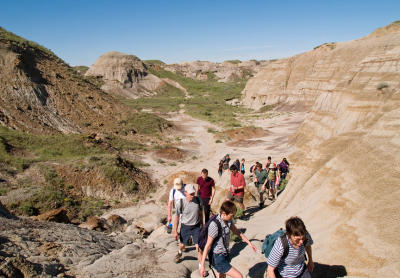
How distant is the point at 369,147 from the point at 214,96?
73.7m

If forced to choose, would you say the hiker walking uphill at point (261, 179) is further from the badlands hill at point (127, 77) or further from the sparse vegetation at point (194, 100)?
the badlands hill at point (127, 77)

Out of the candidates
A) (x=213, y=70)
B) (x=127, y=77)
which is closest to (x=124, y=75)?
(x=127, y=77)

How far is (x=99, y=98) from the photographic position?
36.0 meters

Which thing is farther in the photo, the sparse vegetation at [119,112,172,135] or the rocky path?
the sparse vegetation at [119,112,172,135]

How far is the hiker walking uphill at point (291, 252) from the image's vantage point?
305 centimetres

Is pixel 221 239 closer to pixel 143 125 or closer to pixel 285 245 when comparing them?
pixel 285 245

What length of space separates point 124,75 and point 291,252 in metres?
86.5

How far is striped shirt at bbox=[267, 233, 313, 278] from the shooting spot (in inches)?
126

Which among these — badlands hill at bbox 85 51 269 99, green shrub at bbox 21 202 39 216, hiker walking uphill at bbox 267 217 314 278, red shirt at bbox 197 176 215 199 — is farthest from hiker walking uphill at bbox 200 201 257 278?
badlands hill at bbox 85 51 269 99

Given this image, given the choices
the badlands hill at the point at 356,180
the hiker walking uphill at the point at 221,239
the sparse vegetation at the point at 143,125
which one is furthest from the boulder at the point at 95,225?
the sparse vegetation at the point at 143,125

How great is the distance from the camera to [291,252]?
10.5 feet

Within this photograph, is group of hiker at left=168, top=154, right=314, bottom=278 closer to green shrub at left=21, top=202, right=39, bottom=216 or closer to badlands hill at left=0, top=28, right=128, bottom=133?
green shrub at left=21, top=202, right=39, bottom=216

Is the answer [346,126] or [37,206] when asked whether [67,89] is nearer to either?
[37,206]

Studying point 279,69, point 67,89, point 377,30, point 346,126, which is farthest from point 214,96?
point 346,126
